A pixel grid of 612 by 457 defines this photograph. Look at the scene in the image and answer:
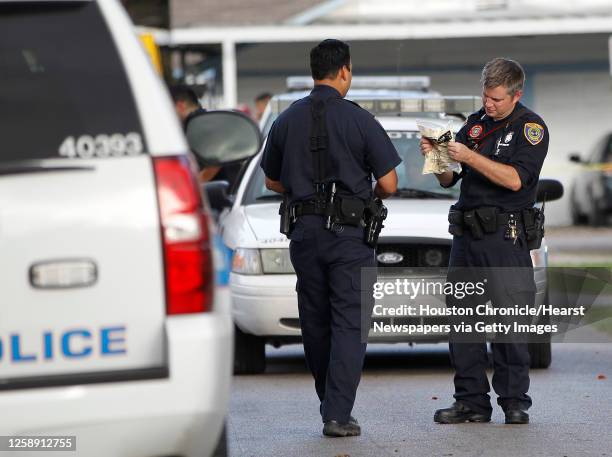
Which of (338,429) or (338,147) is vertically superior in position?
(338,147)

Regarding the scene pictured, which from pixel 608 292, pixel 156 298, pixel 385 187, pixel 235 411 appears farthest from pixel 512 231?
pixel 608 292

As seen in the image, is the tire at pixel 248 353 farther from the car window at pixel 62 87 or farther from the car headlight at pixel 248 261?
the car window at pixel 62 87

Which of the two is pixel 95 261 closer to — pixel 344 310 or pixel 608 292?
pixel 344 310

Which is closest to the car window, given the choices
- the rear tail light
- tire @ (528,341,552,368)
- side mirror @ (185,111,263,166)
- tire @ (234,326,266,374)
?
the rear tail light

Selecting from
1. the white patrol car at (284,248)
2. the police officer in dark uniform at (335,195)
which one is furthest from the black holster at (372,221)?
the white patrol car at (284,248)

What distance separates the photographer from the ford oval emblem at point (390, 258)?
9.23m

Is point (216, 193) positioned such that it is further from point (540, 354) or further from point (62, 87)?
point (62, 87)

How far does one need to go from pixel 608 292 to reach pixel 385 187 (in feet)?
22.7

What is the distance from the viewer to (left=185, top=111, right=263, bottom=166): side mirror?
5.28 meters

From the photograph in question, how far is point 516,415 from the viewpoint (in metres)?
7.47

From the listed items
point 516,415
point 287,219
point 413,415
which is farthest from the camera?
point 413,415

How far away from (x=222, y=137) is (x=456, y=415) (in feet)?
9.17

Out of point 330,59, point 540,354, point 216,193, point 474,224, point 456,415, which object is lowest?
point 540,354

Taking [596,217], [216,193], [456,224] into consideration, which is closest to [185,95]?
[216,193]
